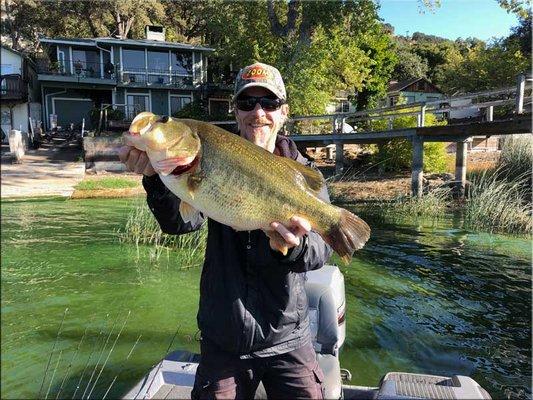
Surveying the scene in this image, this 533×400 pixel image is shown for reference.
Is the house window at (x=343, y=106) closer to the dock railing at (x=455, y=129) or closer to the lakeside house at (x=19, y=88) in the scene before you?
the dock railing at (x=455, y=129)

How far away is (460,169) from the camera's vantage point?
58.3 ft

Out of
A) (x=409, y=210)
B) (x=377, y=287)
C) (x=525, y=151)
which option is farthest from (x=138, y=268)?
(x=525, y=151)

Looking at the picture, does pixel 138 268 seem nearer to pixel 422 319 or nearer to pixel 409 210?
pixel 422 319

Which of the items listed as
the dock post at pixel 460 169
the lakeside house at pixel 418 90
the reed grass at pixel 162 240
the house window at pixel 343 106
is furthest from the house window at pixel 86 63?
the lakeside house at pixel 418 90

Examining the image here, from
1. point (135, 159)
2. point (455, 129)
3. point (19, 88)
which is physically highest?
point (19, 88)

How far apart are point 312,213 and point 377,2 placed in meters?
29.1

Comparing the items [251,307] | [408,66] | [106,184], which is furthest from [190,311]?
[408,66]

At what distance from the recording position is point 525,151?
56.7ft

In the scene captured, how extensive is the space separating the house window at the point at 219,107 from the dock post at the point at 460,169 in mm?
23915

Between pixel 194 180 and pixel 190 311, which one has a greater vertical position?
pixel 194 180

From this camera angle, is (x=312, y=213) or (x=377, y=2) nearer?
(x=312, y=213)

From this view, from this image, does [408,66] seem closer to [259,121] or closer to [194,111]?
[194,111]

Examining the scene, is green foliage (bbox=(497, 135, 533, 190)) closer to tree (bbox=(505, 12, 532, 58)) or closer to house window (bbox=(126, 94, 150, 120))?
tree (bbox=(505, 12, 532, 58))

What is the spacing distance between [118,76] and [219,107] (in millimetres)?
8247
